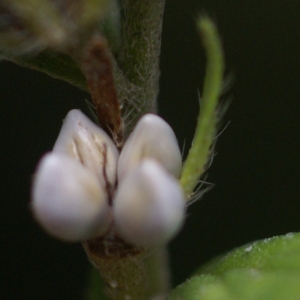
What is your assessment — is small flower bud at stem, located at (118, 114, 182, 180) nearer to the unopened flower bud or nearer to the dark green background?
the unopened flower bud

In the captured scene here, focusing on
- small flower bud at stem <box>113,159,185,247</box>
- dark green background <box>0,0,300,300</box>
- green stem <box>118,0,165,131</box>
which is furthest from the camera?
dark green background <box>0,0,300,300</box>

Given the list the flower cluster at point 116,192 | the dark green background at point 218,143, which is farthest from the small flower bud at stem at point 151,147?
the dark green background at point 218,143

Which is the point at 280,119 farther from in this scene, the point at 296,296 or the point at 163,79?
the point at 296,296

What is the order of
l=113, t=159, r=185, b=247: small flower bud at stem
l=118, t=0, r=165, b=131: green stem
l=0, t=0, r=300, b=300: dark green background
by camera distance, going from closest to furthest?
l=113, t=159, r=185, b=247: small flower bud at stem
l=118, t=0, r=165, b=131: green stem
l=0, t=0, r=300, b=300: dark green background

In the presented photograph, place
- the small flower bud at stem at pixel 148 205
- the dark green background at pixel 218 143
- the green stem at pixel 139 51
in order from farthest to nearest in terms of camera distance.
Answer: the dark green background at pixel 218 143 < the green stem at pixel 139 51 < the small flower bud at stem at pixel 148 205

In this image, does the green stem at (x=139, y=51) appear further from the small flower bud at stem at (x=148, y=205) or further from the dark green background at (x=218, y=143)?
the dark green background at (x=218, y=143)

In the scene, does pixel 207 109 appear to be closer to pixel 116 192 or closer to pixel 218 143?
pixel 116 192

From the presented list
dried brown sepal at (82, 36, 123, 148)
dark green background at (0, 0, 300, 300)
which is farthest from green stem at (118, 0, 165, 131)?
dark green background at (0, 0, 300, 300)

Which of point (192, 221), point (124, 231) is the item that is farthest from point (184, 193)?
point (192, 221)

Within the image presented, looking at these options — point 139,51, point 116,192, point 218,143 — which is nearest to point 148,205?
point 116,192
